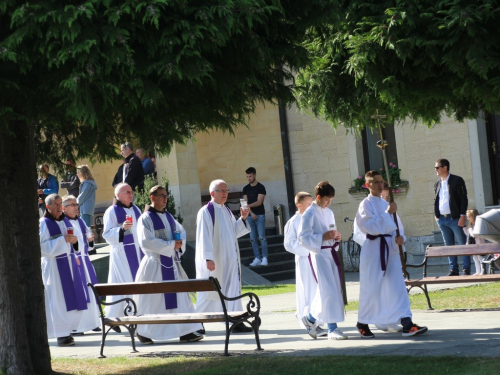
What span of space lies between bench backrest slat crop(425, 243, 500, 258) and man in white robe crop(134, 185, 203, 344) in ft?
12.4

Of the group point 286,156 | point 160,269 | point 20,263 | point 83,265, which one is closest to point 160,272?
point 160,269

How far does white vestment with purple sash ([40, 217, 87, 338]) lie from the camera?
1267cm

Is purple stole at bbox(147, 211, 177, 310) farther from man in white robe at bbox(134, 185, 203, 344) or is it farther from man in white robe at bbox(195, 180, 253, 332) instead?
man in white robe at bbox(195, 180, 253, 332)

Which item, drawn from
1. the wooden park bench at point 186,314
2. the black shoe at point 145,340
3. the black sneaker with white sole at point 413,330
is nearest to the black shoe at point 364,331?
the black sneaker with white sole at point 413,330

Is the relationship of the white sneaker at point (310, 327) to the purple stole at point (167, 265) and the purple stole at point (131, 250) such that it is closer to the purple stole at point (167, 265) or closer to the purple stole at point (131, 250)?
the purple stole at point (167, 265)

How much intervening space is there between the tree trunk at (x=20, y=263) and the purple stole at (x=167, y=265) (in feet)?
9.17

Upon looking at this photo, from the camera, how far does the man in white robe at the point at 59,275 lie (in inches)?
499

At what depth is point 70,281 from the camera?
42.5 feet

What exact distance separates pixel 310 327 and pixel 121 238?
3.86m

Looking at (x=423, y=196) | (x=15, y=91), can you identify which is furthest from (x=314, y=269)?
(x=423, y=196)

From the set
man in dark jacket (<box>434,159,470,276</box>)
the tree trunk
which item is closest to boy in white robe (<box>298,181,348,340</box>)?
the tree trunk

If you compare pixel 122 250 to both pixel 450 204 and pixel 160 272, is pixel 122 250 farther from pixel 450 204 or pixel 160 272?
pixel 450 204

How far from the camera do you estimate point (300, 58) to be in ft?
26.0

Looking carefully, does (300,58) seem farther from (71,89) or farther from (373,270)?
(373,270)
